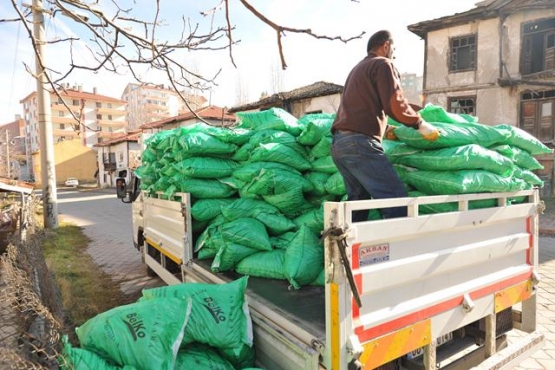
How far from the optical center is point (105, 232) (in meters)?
10.3

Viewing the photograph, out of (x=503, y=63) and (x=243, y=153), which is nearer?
(x=243, y=153)

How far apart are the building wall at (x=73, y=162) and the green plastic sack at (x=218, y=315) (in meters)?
47.5

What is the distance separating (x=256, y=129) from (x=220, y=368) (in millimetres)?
2110

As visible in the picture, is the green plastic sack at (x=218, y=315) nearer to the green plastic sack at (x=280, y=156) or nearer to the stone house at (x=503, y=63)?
the green plastic sack at (x=280, y=156)

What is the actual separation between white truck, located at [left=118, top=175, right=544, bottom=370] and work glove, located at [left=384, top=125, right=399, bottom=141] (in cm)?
68

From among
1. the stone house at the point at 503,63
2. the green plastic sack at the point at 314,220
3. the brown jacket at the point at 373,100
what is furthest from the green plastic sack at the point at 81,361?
the stone house at the point at 503,63

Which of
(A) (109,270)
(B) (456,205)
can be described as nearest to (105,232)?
(A) (109,270)

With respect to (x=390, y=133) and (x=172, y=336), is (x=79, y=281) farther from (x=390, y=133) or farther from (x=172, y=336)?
(x=390, y=133)

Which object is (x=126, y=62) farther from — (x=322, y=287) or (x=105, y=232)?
(x=105, y=232)

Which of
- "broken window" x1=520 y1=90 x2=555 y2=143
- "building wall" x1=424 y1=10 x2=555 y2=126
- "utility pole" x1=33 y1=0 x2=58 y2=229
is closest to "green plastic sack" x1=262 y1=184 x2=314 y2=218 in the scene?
"utility pole" x1=33 y1=0 x2=58 y2=229

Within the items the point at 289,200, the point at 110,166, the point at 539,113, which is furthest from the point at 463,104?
the point at 110,166

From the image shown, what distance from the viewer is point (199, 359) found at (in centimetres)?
188

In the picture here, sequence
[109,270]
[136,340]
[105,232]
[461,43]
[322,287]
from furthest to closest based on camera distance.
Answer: [461,43] → [105,232] → [109,270] → [322,287] → [136,340]

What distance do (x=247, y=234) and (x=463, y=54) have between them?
17788mm
